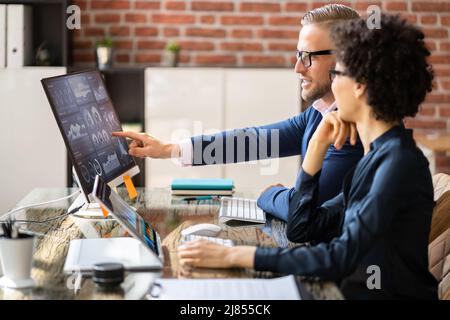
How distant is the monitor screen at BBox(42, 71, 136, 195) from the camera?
2139 millimetres

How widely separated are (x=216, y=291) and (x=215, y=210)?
970 mm

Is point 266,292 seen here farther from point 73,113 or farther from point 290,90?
point 290,90

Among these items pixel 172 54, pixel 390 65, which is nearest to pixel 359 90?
pixel 390 65

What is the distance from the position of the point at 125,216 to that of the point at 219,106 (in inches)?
113

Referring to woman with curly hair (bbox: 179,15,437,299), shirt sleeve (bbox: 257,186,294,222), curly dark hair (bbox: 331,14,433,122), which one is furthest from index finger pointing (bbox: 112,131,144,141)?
curly dark hair (bbox: 331,14,433,122)

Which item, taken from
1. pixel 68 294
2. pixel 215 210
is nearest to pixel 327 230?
pixel 215 210

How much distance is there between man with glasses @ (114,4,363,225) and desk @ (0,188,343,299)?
0.15m

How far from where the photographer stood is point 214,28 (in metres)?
4.91

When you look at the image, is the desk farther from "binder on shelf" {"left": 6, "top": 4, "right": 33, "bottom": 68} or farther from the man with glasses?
"binder on shelf" {"left": 6, "top": 4, "right": 33, "bottom": 68}

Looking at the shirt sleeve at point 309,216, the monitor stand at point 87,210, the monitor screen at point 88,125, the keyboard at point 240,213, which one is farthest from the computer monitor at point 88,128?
the shirt sleeve at point 309,216

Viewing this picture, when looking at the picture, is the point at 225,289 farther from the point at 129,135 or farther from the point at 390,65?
the point at 129,135

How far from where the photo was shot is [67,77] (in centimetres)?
226

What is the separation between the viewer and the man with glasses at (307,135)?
2338 millimetres

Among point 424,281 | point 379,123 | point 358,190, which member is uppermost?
point 379,123
